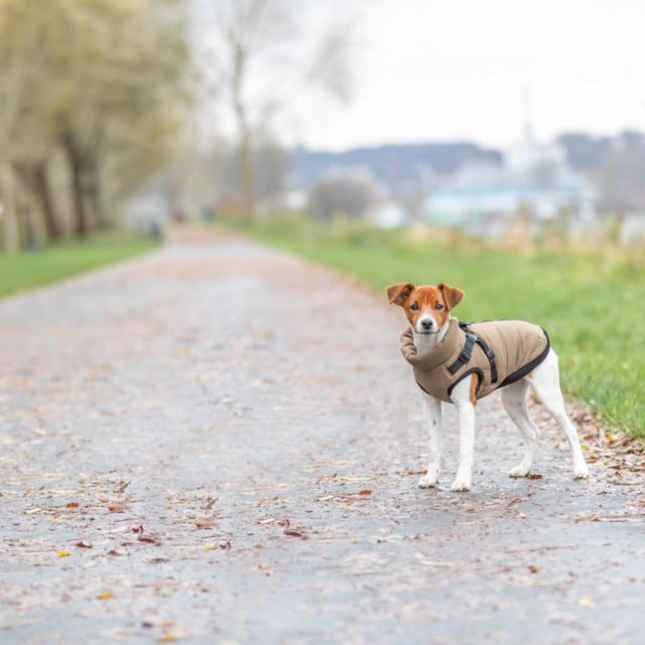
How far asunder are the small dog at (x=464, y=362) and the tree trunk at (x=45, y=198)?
1817 inches

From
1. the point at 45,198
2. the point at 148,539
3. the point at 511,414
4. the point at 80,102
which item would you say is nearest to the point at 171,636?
the point at 148,539

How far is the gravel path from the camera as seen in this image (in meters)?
4.57

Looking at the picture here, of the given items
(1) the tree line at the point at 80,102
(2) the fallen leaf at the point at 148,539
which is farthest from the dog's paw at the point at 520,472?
(1) the tree line at the point at 80,102

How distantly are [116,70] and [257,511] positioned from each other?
44.3 metres

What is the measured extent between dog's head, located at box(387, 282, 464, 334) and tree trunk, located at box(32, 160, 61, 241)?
1821 inches

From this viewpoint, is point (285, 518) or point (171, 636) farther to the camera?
point (285, 518)

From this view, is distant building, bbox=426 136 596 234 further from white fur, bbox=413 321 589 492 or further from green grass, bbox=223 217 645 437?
white fur, bbox=413 321 589 492

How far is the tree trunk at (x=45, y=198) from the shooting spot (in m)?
51.8

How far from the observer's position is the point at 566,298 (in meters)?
17.0

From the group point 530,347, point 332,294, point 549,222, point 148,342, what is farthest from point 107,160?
point 530,347

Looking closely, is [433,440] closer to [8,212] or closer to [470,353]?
[470,353]

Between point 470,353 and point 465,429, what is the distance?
39 cm

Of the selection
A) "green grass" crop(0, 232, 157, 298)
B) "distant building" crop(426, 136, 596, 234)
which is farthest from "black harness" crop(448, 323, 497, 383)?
"distant building" crop(426, 136, 596, 234)

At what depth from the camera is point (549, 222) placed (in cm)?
2816
